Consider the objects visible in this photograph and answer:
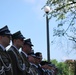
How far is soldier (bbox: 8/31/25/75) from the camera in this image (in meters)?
6.90

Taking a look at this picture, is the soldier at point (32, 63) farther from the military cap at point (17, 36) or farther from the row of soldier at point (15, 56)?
the military cap at point (17, 36)

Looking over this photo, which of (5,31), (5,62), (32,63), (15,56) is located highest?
(5,31)

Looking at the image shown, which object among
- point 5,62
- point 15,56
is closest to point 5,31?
point 15,56

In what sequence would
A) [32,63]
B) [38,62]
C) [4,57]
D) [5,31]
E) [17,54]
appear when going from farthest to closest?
[38,62] → [32,63] → [17,54] → [5,31] → [4,57]

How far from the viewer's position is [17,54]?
704 cm

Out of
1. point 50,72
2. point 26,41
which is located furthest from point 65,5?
point 26,41

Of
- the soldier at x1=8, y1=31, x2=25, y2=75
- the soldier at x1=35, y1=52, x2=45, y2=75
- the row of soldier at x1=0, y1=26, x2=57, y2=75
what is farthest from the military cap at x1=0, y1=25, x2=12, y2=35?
the soldier at x1=35, y1=52, x2=45, y2=75

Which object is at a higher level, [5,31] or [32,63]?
[5,31]

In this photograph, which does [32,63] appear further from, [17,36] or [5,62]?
[5,62]

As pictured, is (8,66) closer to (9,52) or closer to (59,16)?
(9,52)

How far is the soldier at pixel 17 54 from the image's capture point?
272 inches

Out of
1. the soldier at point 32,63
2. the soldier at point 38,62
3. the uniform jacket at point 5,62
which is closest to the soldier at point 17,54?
the uniform jacket at point 5,62

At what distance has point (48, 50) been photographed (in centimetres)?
1301

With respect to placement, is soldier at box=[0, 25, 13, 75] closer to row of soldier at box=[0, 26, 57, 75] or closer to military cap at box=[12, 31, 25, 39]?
row of soldier at box=[0, 26, 57, 75]
